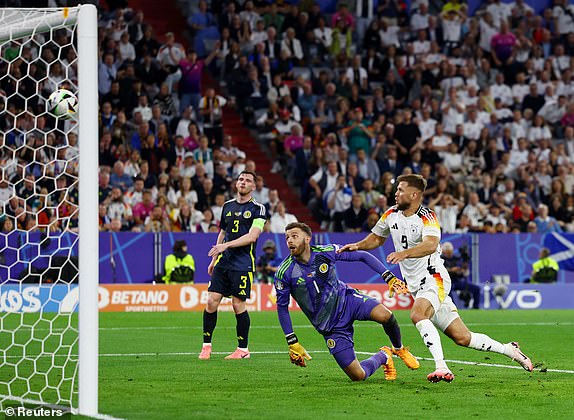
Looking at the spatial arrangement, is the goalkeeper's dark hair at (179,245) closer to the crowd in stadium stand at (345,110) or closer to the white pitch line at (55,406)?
the crowd in stadium stand at (345,110)

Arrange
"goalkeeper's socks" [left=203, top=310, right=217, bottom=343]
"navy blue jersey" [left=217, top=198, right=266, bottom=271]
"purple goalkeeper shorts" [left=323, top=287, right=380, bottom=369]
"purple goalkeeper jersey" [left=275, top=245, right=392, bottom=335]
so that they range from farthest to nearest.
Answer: "navy blue jersey" [left=217, top=198, right=266, bottom=271], "goalkeeper's socks" [left=203, top=310, right=217, bottom=343], "purple goalkeeper jersey" [left=275, top=245, right=392, bottom=335], "purple goalkeeper shorts" [left=323, top=287, right=380, bottom=369]

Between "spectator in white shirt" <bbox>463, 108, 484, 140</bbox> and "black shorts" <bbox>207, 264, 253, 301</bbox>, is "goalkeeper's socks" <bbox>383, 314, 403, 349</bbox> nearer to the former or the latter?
"black shorts" <bbox>207, 264, 253, 301</bbox>

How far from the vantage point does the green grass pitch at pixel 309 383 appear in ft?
27.1

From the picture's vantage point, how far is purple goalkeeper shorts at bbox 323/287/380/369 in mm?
10086

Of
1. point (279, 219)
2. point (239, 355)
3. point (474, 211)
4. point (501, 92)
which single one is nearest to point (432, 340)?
point (239, 355)

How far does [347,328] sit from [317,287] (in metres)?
0.48

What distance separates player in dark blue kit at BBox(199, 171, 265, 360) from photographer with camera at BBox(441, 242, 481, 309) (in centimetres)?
1067

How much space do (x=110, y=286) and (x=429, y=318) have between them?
12.5 meters

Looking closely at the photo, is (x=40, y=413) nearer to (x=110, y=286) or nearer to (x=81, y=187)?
(x=81, y=187)

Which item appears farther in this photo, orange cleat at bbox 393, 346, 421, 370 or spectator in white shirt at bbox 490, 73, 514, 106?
spectator in white shirt at bbox 490, 73, 514, 106

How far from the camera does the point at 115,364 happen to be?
1188cm

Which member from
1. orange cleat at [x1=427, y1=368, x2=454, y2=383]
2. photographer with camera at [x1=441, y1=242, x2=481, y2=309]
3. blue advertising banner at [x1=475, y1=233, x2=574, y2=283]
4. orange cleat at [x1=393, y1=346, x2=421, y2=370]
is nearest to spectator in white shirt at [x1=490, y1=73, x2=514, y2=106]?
blue advertising banner at [x1=475, y1=233, x2=574, y2=283]

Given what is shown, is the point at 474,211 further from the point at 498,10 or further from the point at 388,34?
the point at 498,10

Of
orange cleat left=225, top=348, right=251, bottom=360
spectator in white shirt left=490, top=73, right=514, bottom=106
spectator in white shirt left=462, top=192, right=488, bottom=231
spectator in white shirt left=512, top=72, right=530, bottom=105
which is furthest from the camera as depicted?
spectator in white shirt left=512, top=72, right=530, bottom=105
